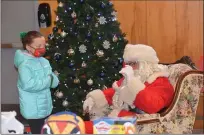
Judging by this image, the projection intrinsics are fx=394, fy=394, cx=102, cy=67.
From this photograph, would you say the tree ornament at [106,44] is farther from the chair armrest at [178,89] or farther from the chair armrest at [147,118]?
the chair armrest at [147,118]

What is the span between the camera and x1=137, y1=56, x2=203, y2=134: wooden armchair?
2.97 meters

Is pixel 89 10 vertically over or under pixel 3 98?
over

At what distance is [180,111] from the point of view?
305 cm

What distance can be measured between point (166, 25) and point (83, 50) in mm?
1624

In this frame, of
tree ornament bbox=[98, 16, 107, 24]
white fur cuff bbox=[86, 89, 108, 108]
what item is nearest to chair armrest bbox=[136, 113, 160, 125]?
white fur cuff bbox=[86, 89, 108, 108]

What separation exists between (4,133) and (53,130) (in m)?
0.23

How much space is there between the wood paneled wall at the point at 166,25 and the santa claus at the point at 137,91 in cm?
230

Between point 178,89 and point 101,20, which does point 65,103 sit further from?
point 178,89

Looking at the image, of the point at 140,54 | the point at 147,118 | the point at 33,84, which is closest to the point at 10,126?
the point at 33,84

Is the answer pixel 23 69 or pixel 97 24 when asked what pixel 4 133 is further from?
pixel 97 24

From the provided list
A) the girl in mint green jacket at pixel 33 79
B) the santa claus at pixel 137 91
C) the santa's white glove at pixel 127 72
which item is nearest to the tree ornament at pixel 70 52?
the santa claus at pixel 137 91

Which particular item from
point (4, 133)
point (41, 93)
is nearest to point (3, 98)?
point (41, 93)

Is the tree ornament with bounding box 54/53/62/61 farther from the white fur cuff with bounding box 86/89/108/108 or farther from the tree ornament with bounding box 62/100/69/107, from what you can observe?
the white fur cuff with bounding box 86/89/108/108

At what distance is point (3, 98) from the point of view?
5785 millimetres
